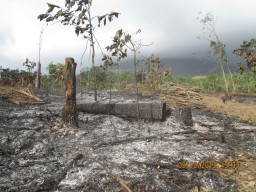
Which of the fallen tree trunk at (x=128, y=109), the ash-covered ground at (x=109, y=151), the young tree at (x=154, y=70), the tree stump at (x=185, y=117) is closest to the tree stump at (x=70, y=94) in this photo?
the ash-covered ground at (x=109, y=151)

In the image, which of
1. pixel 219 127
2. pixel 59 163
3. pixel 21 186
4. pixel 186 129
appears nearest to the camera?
pixel 21 186

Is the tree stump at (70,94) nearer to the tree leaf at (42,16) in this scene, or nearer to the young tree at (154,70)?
the tree leaf at (42,16)

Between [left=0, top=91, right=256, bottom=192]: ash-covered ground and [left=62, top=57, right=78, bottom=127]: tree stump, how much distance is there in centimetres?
22

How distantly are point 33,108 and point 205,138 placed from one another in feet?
15.3

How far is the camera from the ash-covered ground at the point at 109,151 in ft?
13.9

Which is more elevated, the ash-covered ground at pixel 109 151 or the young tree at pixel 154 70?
the young tree at pixel 154 70

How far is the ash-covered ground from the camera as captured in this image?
4.24m

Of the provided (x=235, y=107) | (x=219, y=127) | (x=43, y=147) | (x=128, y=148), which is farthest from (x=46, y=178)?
(x=235, y=107)

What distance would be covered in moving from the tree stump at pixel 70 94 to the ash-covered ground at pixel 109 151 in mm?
225

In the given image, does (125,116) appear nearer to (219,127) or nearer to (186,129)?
(186,129)

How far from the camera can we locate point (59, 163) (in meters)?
4.79
